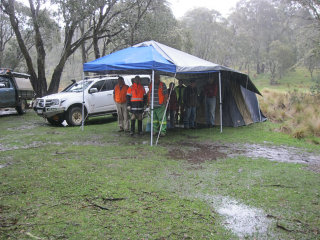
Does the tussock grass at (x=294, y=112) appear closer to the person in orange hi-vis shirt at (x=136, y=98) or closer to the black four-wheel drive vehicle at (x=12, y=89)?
the person in orange hi-vis shirt at (x=136, y=98)

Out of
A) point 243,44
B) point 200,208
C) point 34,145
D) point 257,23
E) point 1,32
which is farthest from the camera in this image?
point 257,23

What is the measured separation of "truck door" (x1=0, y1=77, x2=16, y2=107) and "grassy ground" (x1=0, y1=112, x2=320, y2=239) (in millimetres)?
6167

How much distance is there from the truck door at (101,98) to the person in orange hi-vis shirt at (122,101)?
2162mm

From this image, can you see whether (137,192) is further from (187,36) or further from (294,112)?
(187,36)

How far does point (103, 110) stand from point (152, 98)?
4.45 metres

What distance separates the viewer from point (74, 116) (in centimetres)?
1112

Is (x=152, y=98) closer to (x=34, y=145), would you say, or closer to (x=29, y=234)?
(x=34, y=145)

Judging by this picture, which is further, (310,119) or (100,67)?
(310,119)

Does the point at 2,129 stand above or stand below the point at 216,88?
below

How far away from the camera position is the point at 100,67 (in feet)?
27.9

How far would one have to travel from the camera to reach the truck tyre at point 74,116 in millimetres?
10930

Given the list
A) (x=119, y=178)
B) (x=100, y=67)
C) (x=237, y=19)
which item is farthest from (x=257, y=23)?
(x=119, y=178)

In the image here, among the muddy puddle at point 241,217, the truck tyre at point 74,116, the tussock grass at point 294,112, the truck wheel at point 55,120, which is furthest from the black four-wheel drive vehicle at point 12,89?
the muddy puddle at point 241,217

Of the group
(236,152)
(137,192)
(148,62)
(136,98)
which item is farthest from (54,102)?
(137,192)
